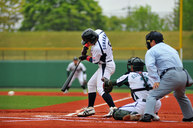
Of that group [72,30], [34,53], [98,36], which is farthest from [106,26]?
[98,36]

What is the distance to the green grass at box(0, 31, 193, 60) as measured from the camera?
36697mm

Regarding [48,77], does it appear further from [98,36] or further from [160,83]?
[160,83]

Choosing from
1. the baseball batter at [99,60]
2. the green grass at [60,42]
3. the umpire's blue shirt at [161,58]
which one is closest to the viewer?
the umpire's blue shirt at [161,58]

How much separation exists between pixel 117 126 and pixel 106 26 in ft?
130

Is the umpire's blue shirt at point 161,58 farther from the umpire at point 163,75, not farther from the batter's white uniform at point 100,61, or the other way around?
the batter's white uniform at point 100,61

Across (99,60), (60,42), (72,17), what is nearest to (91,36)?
(99,60)

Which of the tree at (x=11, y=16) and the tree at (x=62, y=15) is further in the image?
the tree at (x=62, y=15)

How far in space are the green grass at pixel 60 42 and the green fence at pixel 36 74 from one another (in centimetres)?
1108

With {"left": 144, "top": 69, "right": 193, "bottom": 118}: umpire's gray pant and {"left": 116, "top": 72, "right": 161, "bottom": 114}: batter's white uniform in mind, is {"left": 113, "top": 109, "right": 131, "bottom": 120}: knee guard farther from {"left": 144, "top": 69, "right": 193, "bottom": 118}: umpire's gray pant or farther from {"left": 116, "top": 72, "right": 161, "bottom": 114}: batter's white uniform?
{"left": 144, "top": 69, "right": 193, "bottom": 118}: umpire's gray pant

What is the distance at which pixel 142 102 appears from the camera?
7.12 metres

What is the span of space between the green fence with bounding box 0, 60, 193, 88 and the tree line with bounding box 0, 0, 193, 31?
873 centimetres

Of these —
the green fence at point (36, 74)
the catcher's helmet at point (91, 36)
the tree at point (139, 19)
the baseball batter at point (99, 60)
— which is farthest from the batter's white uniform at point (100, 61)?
the tree at point (139, 19)

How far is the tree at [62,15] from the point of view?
146 ft

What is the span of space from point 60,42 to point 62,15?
470cm
